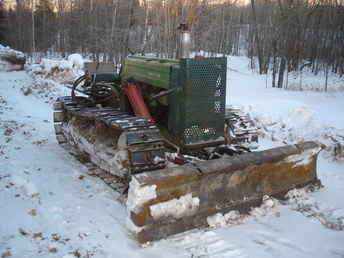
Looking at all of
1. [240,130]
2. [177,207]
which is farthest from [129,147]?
[240,130]

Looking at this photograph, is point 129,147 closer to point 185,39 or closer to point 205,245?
point 205,245

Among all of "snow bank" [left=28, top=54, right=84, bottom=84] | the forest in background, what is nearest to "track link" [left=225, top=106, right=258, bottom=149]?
the forest in background

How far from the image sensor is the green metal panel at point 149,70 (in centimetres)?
489

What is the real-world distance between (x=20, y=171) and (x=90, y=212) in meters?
1.77

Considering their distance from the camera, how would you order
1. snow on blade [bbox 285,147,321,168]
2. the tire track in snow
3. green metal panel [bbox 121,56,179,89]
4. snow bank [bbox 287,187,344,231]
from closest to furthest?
the tire track in snow < snow bank [bbox 287,187,344,231] < snow on blade [bbox 285,147,321,168] < green metal panel [bbox 121,56,179,89]

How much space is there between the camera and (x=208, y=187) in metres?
4.09

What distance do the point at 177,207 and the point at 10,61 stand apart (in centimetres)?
1923

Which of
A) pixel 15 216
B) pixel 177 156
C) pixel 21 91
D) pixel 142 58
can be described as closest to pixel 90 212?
pixel 15 216

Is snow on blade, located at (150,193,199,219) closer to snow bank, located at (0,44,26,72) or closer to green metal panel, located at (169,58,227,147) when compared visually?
green metal panel, located at (169,58,227,147)

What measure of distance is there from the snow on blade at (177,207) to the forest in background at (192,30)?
405 inches

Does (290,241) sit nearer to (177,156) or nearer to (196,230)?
(196,230)

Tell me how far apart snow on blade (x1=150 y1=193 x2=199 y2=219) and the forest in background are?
1028 centimetres

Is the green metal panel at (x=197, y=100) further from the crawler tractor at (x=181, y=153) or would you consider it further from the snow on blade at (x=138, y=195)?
the snow on blade at (x=138, y=195)

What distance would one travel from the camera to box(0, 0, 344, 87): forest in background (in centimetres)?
1944
